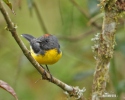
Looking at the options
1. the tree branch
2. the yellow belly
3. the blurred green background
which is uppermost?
the blurred green background

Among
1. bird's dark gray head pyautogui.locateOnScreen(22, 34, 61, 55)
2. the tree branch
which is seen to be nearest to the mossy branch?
the tree branch

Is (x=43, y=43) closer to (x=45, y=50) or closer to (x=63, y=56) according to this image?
(x=45, y=50)

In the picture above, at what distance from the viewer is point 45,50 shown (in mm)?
3498

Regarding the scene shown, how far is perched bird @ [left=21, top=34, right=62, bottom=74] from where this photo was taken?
3346 mm

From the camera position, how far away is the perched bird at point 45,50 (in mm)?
3346

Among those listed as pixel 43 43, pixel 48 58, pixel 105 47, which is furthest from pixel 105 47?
pixel 43 43

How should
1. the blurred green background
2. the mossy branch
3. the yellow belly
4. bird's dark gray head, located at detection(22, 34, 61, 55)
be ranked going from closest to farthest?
1. the mossy branch
2. the yellow belly
3. bird's dark gray head, located at detection(22, 34, 61, 55)
4. the blurred green background

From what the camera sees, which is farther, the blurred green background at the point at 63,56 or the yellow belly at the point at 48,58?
the blurred green background at the point at 63,56

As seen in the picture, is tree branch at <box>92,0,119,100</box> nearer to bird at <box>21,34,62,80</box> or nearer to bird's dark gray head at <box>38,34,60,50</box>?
bird at <box>21,34,62,80</box>

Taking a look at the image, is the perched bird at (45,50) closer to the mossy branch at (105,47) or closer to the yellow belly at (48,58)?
the yellow belly at (48,58)

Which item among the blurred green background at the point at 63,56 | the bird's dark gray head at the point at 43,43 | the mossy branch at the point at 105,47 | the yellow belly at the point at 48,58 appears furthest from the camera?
the blurred green background at the point at 63,56

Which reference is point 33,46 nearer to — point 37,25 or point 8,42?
point 8,42

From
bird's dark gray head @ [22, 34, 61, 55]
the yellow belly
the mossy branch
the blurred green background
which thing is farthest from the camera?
the blurred green background

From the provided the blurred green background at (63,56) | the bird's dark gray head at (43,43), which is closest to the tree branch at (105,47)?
the bird's dark gray head at (43,43)
